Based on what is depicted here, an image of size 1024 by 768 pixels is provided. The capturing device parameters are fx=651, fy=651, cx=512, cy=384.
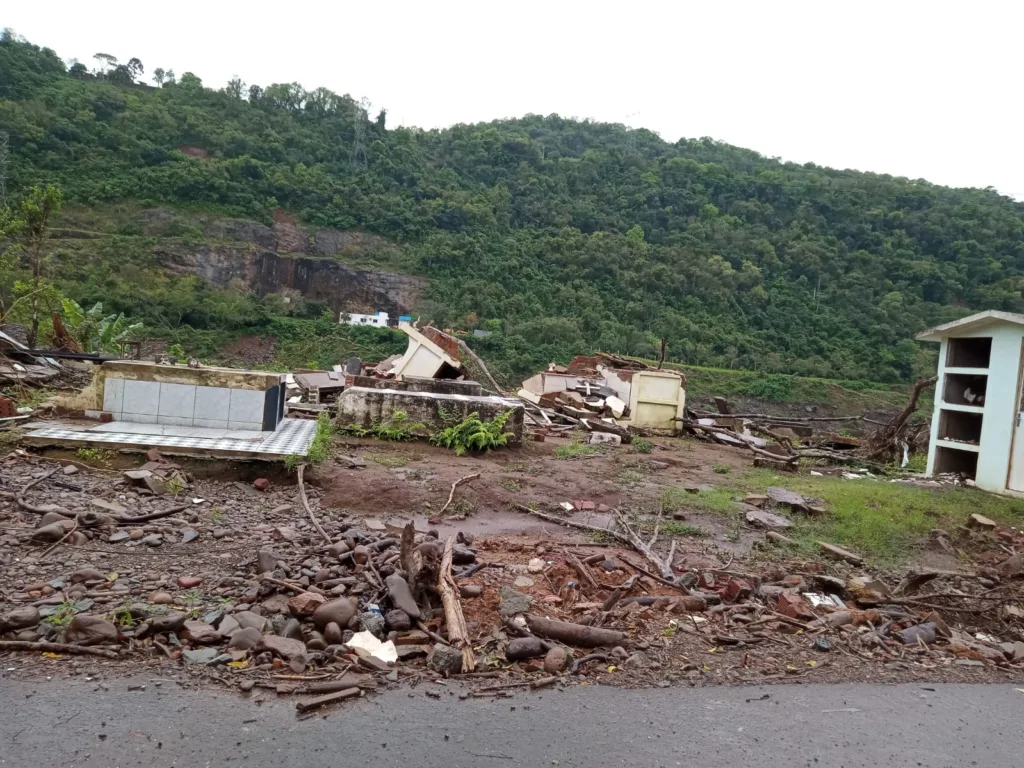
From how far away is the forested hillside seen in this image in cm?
5028

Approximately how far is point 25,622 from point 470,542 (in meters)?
3.51

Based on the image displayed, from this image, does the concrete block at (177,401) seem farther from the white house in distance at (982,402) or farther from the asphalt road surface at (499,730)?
the white house in distance at (982,402)

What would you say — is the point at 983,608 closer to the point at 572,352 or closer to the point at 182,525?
the point at 182,525

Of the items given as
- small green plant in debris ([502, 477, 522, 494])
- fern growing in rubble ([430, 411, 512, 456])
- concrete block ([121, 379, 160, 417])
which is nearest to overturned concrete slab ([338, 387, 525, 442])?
fern growing in rubble ([430, 411, 512, 456])

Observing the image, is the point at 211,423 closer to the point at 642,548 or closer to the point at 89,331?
the point at 642,548

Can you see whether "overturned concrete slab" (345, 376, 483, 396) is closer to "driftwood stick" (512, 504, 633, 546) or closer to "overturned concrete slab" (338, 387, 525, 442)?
"overturned concrete slab" (338, 387, 525, 442)

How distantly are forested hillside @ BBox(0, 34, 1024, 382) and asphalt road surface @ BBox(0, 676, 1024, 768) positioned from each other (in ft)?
127

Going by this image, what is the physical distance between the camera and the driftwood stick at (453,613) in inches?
153

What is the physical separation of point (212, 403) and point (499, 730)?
6.76 metres

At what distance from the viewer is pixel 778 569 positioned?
21.2ft

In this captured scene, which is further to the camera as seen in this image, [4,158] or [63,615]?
[4,158]

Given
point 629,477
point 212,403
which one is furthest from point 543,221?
point 212,403

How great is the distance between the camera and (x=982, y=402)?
13312 mm

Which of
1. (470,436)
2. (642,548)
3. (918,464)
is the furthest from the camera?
(918,464)
